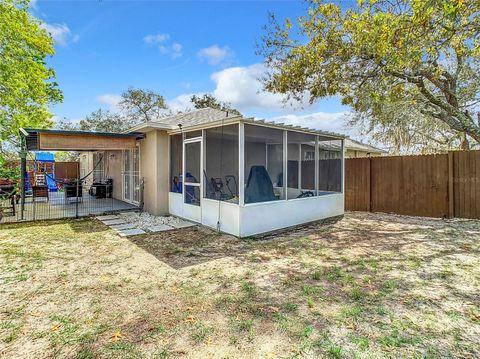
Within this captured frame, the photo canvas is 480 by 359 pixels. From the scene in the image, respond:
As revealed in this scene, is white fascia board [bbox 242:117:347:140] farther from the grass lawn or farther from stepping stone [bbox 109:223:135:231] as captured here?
stepping stone [bbox 109:223:135:231]

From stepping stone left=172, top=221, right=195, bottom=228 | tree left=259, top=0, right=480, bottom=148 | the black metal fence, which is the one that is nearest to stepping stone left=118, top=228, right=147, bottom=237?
stepping stone left=172, top=221, right=195, bottom=228

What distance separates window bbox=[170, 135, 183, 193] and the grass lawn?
100 inches

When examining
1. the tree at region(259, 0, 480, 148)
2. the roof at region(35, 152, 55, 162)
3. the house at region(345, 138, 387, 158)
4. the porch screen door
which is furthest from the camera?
the roof at region(35, 152, 55, 162)

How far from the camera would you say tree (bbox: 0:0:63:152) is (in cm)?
1119

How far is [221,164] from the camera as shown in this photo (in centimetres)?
680

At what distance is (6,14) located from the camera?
435 inches

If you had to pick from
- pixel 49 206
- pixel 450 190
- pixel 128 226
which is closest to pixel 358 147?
pixel 450 190

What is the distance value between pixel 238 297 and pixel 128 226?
4.87 m

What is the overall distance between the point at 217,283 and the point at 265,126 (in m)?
3.87

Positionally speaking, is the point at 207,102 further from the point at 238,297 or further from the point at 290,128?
the point at 238,297

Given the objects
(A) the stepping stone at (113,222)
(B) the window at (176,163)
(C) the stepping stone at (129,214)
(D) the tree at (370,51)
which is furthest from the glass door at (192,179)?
(D) the tree at (370,51)

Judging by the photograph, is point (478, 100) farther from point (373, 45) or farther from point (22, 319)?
point (22, 319)

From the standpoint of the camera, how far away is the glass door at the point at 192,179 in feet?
23.7

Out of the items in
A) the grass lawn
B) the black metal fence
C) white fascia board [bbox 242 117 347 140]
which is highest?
white fascia board [bbox 242 117 347 140]
